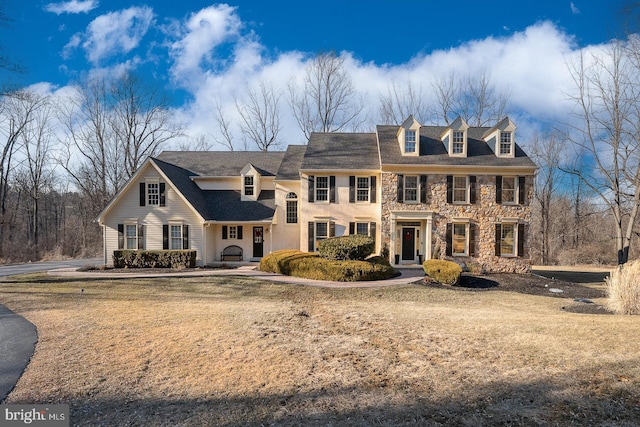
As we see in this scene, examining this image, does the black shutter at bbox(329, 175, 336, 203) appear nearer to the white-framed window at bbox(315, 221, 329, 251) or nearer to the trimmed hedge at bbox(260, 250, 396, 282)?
the white-framed window at bbox(315, 221, 329, 251)

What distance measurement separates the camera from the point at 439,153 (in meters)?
19.8

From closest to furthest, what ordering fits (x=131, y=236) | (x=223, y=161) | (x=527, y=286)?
1. (x=527, y=286)
2. (x=131, y=236)
3. (x=223, y=161)

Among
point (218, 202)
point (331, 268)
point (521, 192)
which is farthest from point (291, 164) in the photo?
point (521, 192)

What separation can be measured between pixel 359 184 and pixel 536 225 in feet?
89.1

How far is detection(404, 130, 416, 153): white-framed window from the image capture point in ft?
64.2

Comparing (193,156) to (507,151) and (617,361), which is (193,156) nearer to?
(507,151)

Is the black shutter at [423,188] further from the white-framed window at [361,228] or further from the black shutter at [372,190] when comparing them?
the white-framed window at [361,228]

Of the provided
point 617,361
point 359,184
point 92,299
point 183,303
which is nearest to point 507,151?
point 359,184

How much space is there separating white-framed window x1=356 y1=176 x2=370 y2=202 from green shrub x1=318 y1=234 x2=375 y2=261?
14.6 feet

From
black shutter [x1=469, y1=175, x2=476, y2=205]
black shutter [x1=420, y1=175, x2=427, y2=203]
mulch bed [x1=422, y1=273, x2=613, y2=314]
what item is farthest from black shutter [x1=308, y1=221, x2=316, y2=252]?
black shutter [x1=469, y1=175, x2=476, y2=205]

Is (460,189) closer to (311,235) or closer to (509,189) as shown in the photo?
(509,189)

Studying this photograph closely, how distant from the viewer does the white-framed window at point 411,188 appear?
62.2ft

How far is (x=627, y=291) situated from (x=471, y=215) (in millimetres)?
9678

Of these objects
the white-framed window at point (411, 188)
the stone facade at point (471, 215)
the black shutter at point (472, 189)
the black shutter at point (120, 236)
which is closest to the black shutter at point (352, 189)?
the stone facade at point (471, 215)
